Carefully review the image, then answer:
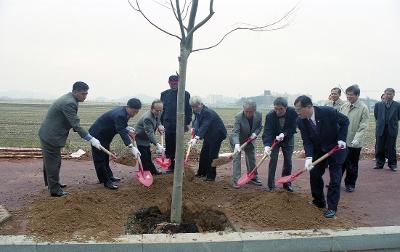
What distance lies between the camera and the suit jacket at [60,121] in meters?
5.19

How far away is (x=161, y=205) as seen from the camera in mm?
5062

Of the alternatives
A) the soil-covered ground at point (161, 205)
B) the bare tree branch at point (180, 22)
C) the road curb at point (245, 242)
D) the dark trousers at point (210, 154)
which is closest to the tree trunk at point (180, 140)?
the bare tree branch at point (180, 22)

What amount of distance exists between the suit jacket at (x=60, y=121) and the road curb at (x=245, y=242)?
172 centimetres

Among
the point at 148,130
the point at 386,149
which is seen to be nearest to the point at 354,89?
the point at 386,149

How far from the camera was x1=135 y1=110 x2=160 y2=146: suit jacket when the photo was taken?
6.27 meters

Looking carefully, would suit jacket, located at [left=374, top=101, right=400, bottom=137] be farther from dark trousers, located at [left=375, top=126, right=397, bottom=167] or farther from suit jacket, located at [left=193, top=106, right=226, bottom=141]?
suit jacket, located at [left=193, top=106, right=226, bottom=141]

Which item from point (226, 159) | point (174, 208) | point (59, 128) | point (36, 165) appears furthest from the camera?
point (36, 165)

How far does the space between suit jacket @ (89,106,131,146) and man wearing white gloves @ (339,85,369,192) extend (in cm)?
361

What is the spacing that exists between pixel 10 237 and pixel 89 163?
440cm

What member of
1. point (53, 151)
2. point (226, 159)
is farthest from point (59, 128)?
point (226, 159)

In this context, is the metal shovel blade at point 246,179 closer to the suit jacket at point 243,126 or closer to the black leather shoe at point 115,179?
the suit jacket at point 243,126

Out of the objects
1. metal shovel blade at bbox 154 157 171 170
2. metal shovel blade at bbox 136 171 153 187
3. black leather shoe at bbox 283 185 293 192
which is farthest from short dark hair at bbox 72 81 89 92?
black leather shoe at bbox 283 185 293 192

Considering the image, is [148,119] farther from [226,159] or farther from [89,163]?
[89,163]

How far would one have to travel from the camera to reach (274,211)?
4680mm
